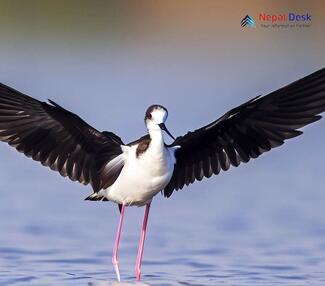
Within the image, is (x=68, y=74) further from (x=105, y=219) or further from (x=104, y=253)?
(x=104, y=253)

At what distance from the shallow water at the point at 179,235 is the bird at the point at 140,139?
51cm

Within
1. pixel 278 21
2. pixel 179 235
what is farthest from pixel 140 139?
pixel 278 21

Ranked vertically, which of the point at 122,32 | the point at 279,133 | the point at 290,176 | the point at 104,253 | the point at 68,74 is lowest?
the point at 104,253

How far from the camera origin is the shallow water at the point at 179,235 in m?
9.21

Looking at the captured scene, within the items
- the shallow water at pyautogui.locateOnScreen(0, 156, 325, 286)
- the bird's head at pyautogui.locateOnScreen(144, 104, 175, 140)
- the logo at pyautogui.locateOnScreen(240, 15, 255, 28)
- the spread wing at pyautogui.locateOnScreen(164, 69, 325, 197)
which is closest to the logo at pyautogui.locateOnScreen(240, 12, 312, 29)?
the logo at pyautogui.locateOnScreen(240, 15, 255, 28)

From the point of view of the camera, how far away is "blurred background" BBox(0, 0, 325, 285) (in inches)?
379

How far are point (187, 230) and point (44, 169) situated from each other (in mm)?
2107

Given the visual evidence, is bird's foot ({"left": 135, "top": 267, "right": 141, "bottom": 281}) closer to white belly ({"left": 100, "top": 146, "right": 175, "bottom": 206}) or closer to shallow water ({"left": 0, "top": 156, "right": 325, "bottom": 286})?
shallow water ({"left": 0, "top": 156, "right": 325, "bottom": 286})

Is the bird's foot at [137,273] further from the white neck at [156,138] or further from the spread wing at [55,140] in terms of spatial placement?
the white neck at [156,138]

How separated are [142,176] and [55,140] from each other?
66 cm

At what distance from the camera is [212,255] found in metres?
9.86

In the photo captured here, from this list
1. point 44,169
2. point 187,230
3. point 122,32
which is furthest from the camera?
point 122,32

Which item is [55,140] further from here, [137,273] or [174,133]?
[174,133]

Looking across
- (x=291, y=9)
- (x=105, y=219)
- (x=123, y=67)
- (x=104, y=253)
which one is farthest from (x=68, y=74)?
(x=104, y=253)
